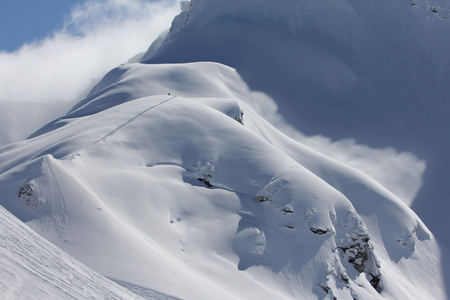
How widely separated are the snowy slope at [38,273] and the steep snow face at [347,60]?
83.3 ft

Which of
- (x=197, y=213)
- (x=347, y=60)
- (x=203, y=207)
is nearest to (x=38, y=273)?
(x=197, y=213)

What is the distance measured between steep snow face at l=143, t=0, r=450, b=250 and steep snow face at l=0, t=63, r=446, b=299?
1367cm

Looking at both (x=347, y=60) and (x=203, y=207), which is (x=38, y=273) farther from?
(x=347, y=60)

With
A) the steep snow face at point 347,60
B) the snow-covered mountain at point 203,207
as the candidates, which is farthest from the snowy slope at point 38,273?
the steep snow face at point 347,60

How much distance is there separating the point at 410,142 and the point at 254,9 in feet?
59.6

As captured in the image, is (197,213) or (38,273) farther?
(197,213)

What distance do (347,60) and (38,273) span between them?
3864 centimetres

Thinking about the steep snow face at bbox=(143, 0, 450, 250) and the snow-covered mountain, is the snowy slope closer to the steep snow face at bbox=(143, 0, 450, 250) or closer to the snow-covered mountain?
the snow-covered mountain

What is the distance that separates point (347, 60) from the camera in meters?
39.2

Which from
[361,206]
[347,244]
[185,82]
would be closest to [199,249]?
[347,244]

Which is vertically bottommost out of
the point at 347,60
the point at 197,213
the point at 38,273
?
the point at 197,213

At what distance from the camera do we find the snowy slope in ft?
8.39

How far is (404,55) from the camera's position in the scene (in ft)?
131

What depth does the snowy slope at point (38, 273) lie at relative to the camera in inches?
101
